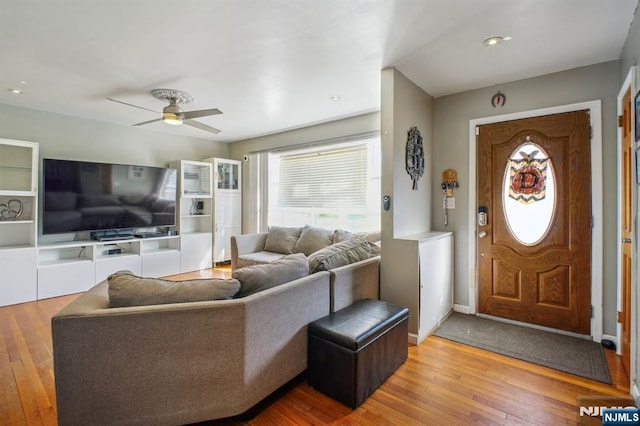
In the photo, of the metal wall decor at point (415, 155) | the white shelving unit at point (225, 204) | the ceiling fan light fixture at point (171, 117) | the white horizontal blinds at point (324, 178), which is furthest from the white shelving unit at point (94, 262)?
the metal wall decor at point (415, 155)

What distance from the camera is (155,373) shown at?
1.51m

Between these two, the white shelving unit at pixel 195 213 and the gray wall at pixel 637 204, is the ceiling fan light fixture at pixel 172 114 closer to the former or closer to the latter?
the white shelving unit at pixel 195 213

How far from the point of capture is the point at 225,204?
5.82 metres

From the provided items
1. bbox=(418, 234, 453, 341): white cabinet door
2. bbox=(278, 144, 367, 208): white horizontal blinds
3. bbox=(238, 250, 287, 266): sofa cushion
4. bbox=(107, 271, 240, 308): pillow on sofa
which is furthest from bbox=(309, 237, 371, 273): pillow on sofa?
bbox=(238, 250, 287, 266): sofa cushion

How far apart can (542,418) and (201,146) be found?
6079 mm

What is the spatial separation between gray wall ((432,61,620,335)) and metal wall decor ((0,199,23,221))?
17.1 ft

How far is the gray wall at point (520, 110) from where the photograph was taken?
262 centimetres

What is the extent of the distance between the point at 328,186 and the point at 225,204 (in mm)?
2254

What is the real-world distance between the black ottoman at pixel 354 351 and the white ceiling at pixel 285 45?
6.75 feet

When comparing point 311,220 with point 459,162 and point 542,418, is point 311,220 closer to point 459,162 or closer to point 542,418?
point 459,162

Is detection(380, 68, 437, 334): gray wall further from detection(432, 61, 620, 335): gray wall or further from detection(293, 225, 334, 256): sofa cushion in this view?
detection(293, 225, 334, 256): sofa cushion

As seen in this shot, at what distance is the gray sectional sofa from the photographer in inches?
55.7

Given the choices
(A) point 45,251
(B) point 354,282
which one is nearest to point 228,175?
(A) point 45,251

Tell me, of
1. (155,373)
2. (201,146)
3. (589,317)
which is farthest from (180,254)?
(589,317)
